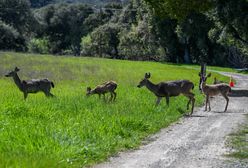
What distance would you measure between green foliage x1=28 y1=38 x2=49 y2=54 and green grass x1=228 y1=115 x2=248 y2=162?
117 m

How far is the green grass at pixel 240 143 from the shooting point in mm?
12297

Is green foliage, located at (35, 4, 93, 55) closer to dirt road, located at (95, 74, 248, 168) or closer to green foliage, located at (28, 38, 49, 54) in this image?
green foliage, located at (28, 38, 49, 54)

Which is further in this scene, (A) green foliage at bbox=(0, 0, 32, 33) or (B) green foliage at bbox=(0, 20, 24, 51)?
(A) green foliage at bbox=(0, 0, 32, 33)

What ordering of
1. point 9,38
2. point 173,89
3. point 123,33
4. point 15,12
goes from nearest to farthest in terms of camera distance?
point 173,89 → point 123,33 → point 9,38 → point 15,12

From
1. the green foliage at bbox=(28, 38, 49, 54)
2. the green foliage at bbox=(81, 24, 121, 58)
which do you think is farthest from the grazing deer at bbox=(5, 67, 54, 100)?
the green foliage at bbox=(28, 38, 49, 54)

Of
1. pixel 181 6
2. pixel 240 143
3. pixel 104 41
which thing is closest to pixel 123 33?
pixel 104 41

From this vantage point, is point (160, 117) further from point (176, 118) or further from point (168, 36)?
point (168, 36)

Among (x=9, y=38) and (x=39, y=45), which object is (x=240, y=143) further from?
(x=39, y=45)

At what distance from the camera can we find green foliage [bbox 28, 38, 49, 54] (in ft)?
431

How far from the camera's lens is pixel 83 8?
138625 mm

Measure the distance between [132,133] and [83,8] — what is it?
125776mm

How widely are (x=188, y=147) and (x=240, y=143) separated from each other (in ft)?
5.58

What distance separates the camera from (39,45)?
431 feet

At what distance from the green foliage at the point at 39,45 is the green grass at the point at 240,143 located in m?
117
